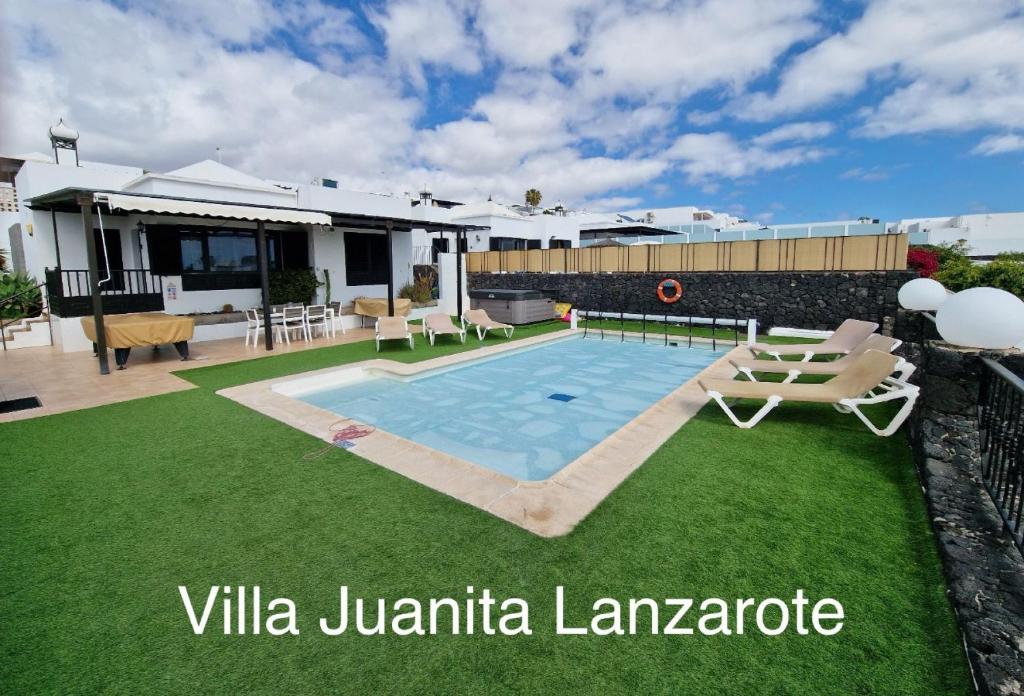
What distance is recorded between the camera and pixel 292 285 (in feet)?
49.5

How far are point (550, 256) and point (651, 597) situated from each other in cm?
1667

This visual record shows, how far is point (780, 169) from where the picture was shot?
44906 mm

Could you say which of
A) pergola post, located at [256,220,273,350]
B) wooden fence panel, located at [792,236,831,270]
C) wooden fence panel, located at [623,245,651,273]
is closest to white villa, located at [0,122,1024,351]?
pergola post, located at [256,220,273,350]

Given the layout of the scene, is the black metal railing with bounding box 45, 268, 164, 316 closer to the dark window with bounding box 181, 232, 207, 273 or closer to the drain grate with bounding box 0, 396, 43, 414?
the dark window with bounding box 181, 232, 207, 273

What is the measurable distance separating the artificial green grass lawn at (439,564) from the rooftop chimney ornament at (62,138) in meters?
11.9

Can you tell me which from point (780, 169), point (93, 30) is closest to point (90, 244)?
point (93, 30)

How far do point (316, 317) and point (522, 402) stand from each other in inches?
286

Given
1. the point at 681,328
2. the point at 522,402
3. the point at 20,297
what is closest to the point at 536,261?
the point at 681,328

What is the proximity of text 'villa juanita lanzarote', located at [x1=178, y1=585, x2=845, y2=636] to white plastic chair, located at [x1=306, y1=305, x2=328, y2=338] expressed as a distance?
10274 mm

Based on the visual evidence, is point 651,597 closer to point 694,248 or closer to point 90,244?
point 90,244

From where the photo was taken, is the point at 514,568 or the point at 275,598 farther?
the point at 514,568

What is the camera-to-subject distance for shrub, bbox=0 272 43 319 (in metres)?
12.6

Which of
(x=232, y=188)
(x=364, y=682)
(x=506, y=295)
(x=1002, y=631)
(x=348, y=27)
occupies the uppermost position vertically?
(x=348, y=27)

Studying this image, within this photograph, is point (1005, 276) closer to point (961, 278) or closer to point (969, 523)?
point (961, 278)
